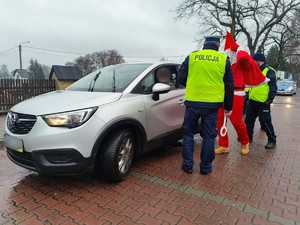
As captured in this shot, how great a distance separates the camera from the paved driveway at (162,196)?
276 centimetres

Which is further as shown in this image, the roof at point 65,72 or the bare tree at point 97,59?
the bare tree at point 97,59

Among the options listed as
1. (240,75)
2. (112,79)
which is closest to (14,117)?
(112,79)

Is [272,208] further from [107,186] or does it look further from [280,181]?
[107,186]

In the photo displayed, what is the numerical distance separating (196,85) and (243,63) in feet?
4.65

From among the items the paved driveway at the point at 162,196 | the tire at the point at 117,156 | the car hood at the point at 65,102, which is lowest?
the paved driveway at the point at 162,196

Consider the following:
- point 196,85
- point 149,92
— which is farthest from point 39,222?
point 196,85

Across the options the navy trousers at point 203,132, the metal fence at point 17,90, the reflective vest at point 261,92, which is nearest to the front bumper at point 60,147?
the navy trousers at point 203,132

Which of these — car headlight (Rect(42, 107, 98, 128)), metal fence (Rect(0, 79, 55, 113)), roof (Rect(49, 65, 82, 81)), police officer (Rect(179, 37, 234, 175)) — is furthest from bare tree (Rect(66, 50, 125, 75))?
car headlight (Rect(42, 107, 98, 128))

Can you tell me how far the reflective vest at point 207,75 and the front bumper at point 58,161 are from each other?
1.74 meters

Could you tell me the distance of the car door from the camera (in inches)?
153

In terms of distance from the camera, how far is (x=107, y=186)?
3459mm

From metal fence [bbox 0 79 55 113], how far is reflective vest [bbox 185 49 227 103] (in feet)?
29.7

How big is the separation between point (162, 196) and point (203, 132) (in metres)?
1.13

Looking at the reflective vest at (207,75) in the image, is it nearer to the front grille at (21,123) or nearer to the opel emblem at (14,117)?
the front grille at (21,123)
